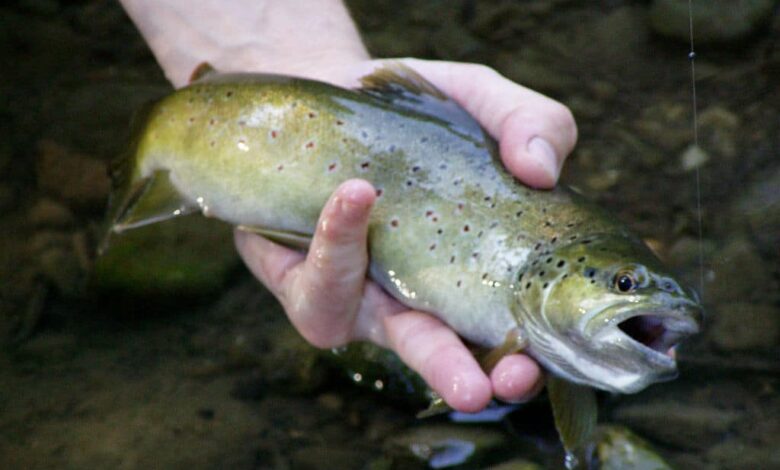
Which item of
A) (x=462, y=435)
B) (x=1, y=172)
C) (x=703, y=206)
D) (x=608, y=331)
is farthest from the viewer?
(x=1, y=172)

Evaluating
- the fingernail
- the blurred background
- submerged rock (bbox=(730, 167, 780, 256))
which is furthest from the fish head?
submerged rock (bbox=(730, 167, 780, 256))

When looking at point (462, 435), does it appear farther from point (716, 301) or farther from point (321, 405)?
point (716, 301)

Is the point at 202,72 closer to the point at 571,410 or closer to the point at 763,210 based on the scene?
the point at 571,410

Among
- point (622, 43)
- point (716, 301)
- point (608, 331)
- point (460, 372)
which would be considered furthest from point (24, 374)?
Answer: point (622, 43)

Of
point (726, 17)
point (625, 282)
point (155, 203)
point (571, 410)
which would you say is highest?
point (625, 282)

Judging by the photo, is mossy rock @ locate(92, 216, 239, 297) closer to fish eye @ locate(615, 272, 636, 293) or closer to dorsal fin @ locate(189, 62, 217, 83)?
dorsal fin @ locate(189, 62, 217, 83)

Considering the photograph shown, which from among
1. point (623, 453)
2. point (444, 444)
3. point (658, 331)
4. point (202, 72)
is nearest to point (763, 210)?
point (623, 453)

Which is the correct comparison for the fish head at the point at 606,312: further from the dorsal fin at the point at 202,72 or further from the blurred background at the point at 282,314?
the dorsal fin at the point at 202,72
